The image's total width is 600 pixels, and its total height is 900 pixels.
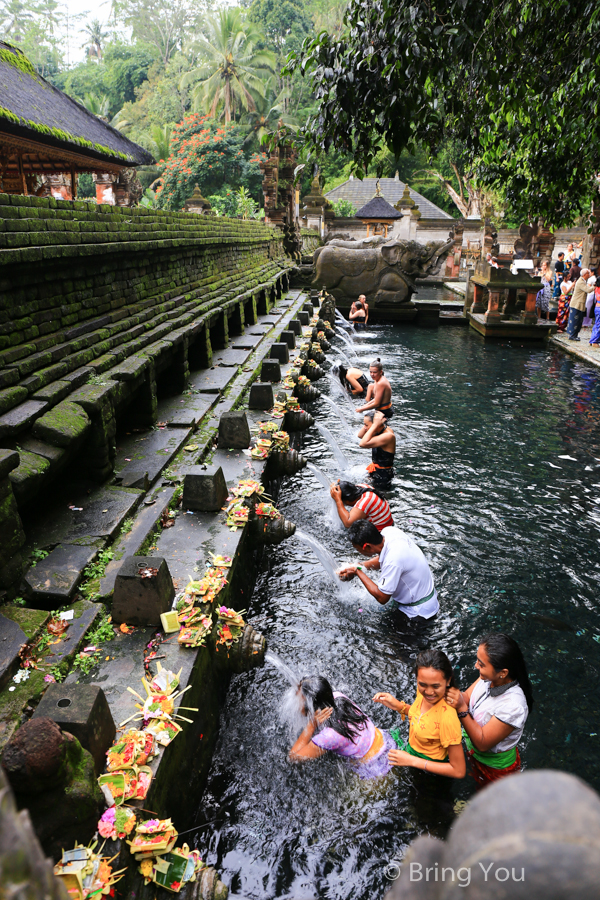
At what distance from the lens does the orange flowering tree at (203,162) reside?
30.2m

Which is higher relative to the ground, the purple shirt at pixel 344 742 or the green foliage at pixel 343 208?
the green foliage at pixel 343 208

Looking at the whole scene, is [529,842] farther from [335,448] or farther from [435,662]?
[335,448]

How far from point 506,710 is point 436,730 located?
16.6 inches

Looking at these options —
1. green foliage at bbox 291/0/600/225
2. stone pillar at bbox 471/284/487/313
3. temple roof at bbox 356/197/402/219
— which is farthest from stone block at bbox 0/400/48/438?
temple roof at bbox 356/197/402/219

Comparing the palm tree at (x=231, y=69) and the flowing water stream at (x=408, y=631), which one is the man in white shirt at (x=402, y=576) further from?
the palm tree at (x=231, y=69)

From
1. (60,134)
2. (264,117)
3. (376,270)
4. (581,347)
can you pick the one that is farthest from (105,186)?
(581,347)

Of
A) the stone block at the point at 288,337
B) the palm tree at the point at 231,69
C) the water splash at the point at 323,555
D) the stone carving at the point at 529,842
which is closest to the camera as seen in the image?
the stone carving at the point at 529,842

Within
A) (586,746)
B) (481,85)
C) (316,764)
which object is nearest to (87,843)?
(316,764)

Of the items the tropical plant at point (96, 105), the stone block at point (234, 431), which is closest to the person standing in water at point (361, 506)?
the stone block at point (234, 431)

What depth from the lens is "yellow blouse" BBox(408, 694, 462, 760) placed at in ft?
10.8

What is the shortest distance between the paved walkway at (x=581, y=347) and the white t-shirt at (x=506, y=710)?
40.6ft

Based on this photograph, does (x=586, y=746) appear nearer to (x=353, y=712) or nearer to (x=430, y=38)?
(x=353, y=712)

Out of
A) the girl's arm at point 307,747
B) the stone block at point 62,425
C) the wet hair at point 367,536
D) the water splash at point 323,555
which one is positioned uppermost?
the stone block at point 62,425

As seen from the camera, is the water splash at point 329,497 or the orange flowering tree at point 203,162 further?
the orange flowering tree at point 203,162
